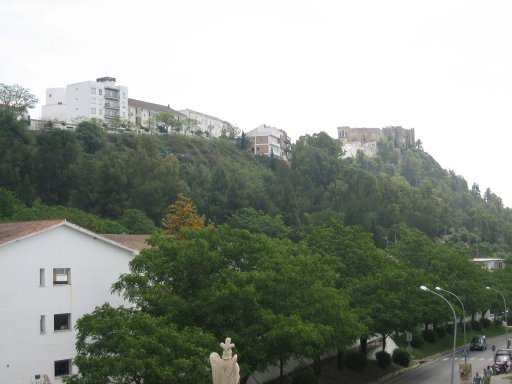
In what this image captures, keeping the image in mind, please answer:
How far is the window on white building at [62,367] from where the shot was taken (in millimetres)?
44231

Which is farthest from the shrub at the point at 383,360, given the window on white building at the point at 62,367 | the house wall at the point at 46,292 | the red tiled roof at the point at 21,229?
the red tiled roof at the point at 21,229

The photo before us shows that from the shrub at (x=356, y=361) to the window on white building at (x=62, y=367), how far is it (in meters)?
21.1

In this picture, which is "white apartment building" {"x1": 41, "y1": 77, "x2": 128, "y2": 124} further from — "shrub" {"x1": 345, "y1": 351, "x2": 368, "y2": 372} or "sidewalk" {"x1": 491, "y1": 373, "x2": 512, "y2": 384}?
"sidewalk" {"x1": 491, "y1": 373, "x2": 512, "y2": 384}

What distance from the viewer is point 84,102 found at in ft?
525

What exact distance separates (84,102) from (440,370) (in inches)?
4502

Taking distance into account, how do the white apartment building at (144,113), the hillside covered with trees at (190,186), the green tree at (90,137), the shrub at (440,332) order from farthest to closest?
the white apartment building at (144,113) → the green tree at (90,137) → the hillside covered with trees at (190,186) → the shrub at (440,332)

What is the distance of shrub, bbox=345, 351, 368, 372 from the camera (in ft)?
184

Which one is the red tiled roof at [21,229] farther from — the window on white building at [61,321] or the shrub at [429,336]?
the shrub at [429,336]

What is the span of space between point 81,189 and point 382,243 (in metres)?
50.0

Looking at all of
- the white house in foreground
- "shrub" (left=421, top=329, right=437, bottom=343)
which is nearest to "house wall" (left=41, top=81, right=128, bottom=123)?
"shrub" (left=421, top=329, right=437, bottom=343)

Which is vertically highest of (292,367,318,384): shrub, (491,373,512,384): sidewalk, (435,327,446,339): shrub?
(292,367,318,384): shrub

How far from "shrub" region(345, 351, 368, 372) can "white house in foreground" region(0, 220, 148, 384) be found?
59.5 feet

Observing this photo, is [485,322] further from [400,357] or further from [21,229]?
[21,229]

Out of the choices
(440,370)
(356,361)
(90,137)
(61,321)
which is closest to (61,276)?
(61,321)
